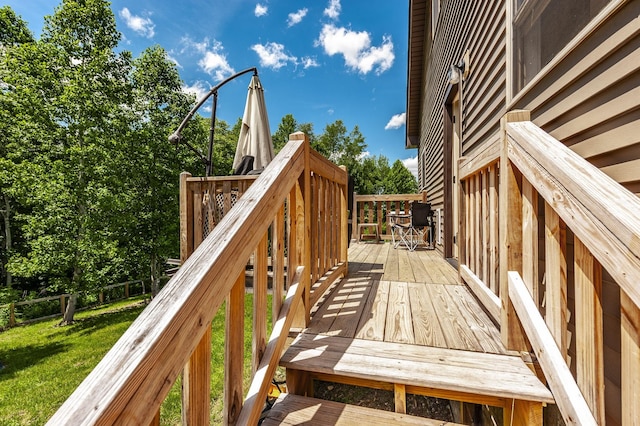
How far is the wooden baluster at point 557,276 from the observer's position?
1.09 metres

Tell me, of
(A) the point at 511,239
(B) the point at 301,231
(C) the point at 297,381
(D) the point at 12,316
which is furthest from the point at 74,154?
(A) the point at 511,239

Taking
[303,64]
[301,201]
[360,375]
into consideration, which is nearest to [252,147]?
[301,201]

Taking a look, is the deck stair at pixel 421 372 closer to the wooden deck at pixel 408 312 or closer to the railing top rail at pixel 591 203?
the wooden deck at pixel 408 312

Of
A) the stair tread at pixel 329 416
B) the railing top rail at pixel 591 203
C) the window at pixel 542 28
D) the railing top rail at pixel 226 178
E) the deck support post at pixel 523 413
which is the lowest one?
the stair tread at pixel 329 416

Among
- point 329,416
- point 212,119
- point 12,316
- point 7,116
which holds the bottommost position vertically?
point 12,316

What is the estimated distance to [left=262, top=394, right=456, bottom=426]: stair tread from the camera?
1.18 meters

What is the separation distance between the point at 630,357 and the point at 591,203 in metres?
0.44

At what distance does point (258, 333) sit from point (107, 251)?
10.4m

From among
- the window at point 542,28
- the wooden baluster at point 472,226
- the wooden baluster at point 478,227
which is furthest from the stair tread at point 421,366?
the window at point 542,28

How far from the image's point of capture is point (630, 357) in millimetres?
768

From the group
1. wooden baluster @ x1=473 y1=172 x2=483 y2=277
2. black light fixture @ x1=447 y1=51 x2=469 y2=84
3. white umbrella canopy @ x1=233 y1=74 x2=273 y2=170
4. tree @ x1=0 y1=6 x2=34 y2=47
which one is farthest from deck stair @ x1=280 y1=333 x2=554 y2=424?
tree @ x1=0 y1=6 x2=34 y2=47

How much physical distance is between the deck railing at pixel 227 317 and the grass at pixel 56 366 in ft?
4.86

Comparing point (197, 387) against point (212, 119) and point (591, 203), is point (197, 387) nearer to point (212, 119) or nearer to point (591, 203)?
point (591, 203)

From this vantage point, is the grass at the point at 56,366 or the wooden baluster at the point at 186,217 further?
the wooden baluster at the point at 186,217
